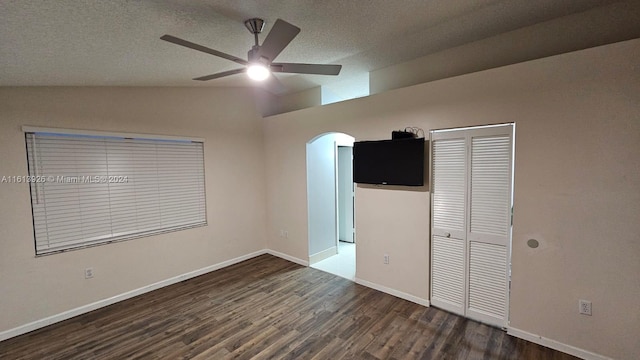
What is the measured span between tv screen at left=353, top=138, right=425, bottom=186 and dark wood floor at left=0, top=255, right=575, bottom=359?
151cm

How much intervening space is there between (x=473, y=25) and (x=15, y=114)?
15.3 ft

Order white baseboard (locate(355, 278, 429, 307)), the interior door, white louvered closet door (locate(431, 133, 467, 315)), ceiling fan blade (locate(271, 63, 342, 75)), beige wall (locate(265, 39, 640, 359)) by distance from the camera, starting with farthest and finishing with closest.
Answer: the interior door, white baseboard (locate(355, 278, 429, 307)), white louvered closet door (locate(431, 133, 467, 315)), ceiling fan blade (locate(271, 63, 342, 75)), beige wall (locate(265, 39, 640, 359))

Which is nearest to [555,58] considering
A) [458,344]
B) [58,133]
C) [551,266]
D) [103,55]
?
[551,266]

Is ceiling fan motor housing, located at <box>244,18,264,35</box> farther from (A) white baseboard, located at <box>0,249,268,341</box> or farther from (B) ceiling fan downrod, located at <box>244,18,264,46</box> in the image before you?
(A) white baseboard, located at <box>0,249,268,341</box>

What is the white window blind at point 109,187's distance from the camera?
291cm

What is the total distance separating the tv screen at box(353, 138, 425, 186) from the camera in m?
3.08

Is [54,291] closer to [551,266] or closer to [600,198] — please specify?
[551,266]

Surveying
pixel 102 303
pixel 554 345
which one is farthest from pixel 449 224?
pixel 102 303

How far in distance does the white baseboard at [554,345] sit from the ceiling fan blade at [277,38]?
331 centimetres

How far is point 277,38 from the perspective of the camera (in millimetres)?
1866

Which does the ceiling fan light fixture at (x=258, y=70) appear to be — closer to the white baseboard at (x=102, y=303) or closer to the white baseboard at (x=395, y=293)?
the white baseboard at (x=395, y=293)

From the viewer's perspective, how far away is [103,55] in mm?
2258

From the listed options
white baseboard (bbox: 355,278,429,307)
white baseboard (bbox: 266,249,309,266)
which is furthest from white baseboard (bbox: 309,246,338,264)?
white baseboard (bbox: 355,278,429,307)

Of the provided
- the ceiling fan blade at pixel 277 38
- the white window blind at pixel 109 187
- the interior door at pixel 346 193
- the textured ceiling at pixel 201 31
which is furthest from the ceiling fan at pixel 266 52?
the interior door at pixel 346 193
